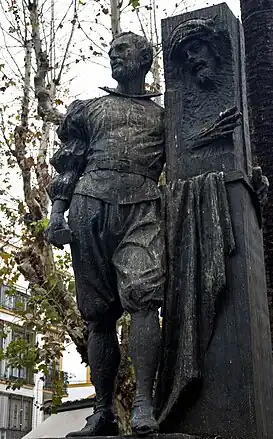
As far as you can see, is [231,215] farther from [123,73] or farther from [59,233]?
[123,73]

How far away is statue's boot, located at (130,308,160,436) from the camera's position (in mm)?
4371

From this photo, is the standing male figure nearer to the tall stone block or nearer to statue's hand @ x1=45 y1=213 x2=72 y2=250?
statue's hand @ x1=45 y1=213 x2=72 y2=250

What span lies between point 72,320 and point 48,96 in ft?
12.9

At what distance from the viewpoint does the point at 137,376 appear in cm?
448

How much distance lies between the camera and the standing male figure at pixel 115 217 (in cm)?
458

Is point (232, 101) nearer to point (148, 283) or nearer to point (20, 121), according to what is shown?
point (148, 283)

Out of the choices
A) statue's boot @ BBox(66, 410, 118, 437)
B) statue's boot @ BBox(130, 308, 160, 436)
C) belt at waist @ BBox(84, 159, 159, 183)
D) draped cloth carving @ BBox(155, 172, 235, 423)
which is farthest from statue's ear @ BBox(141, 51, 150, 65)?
statue's boot @ BBox(66, 410, 118, 437)

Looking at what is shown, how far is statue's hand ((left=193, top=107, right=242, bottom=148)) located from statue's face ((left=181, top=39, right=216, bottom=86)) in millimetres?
312

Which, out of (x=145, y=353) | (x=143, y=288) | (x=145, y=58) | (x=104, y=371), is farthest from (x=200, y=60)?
(x=104, y=371)

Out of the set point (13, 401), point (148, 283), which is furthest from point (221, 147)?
point (13, 401)

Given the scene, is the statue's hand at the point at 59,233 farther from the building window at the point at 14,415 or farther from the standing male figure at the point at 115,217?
the building window at the point at 14,415

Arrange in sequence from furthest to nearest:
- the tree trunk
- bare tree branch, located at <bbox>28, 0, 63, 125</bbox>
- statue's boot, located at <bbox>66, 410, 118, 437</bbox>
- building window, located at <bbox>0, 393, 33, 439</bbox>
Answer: building window, located at <bbox>0, 393, 33, 439</bbox> → bare tree branch, located at <bbox>28, 0, 63, 125</bbox> → the tree trunk → statue's boot, located at <bbox>66, 410, 118, 437</bbox>

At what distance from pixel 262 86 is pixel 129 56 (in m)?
4.38

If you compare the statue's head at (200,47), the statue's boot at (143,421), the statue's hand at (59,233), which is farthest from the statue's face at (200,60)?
the statue's boot at (143,421)
